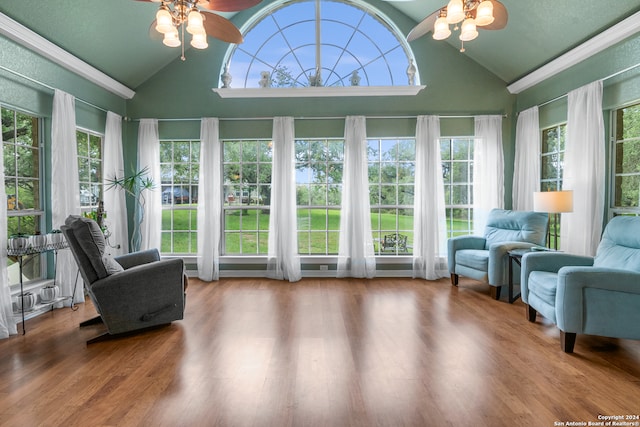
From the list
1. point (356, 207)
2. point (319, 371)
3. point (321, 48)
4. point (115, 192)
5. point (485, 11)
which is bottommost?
point (319, 371)

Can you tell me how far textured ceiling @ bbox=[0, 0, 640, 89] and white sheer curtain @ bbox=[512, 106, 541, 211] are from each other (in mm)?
690

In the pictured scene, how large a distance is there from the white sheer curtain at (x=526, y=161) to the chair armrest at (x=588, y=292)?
8.12ft

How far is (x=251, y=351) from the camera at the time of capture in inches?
113

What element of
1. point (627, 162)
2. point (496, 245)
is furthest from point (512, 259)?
point (627, 162)

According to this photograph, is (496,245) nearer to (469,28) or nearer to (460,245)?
(460,245)

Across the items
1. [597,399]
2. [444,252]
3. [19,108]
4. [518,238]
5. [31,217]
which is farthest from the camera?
[444,252]

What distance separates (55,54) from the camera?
12.9 ft

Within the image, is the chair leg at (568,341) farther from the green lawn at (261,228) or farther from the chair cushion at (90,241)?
the chair cushion at (90,241)

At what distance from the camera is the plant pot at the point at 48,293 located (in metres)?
3.79

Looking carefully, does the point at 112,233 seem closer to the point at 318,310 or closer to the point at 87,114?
the point at 87,114

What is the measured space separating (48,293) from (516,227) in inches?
220

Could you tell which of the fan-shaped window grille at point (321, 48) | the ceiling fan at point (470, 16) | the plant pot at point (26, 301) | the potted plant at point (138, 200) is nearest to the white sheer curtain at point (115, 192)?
the potted plant at point (138, 200)

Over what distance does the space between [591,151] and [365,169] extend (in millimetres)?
Answer: 2707

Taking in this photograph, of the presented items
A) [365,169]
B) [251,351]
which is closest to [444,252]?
[365,169]
